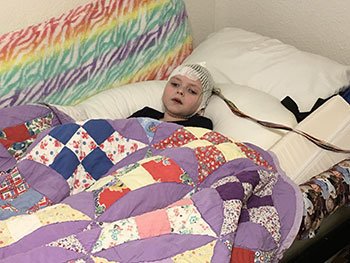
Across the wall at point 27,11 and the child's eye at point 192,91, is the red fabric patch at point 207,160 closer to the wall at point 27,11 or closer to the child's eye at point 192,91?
the child's eye at point 192,91

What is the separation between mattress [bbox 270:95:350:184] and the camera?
1563 mm

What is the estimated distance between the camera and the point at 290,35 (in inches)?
88.4

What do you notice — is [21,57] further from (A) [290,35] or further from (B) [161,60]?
(A) [290,35]

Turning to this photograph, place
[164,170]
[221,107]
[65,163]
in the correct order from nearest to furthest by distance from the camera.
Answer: [164,170], [65,163], [221,107]

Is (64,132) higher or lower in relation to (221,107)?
higher

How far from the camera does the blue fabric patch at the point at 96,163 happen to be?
4.94ft

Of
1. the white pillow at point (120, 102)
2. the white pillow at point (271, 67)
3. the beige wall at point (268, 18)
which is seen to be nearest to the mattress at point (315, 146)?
the white pillow at point (271, 67)

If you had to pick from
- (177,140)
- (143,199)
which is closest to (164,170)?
(143,199)

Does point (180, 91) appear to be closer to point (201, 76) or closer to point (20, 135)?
point (201, 76)

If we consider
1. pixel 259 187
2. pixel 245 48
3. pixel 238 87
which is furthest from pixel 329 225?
pixel 245 48

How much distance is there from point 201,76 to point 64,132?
2.13 ft

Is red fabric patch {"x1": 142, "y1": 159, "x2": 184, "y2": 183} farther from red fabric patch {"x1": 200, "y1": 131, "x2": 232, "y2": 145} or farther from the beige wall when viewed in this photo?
the beige wall

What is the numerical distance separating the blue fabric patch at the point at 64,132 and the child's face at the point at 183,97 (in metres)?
0.50

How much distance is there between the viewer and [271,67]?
6.64ft
